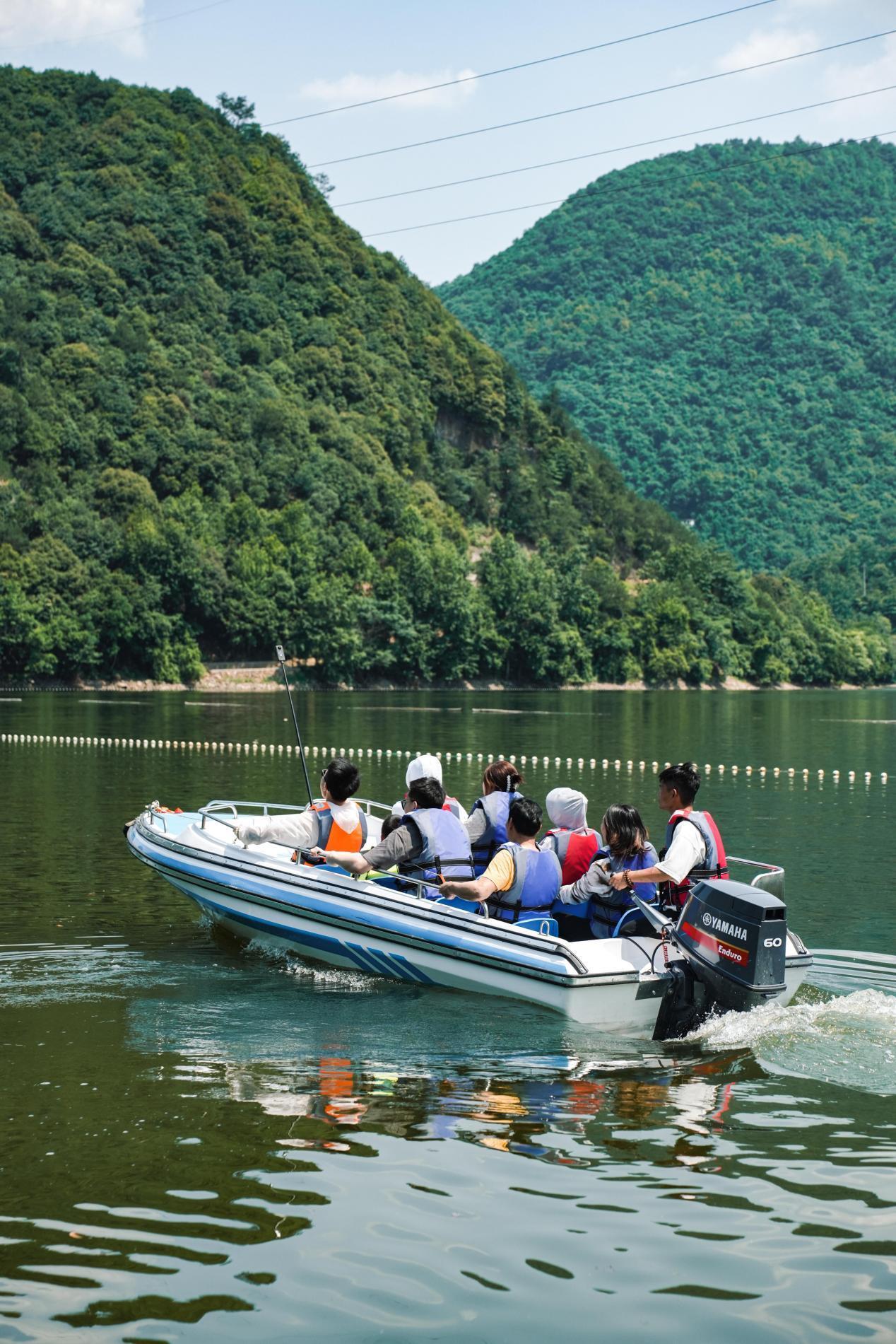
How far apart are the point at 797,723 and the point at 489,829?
156 feet

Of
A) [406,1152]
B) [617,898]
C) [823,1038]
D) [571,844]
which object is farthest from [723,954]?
[406,1152]

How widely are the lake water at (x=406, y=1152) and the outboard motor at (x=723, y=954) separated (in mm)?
169

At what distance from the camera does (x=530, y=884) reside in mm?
10773

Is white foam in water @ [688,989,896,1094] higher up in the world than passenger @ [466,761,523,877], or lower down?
lower down

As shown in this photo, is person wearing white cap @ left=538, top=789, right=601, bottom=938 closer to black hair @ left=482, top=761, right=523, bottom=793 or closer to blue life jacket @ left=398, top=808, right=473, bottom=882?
black hair @ left=482, top=761, right=523, bottom=793

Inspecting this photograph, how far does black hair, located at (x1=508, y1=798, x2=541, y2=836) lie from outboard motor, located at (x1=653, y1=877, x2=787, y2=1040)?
1239 millimetres

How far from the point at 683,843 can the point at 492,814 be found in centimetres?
168

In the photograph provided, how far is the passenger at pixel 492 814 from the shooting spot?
1130 centimetres

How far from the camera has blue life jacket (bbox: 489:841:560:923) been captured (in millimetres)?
10742

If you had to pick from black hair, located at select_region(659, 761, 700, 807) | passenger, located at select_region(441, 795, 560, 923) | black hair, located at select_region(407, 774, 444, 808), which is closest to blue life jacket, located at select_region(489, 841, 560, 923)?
passenger, located at select_region(441, 795, 560, 923)

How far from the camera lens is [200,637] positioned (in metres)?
94.6

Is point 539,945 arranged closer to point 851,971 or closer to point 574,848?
point 574,848

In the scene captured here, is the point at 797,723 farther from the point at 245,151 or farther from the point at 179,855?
the point at 245,151

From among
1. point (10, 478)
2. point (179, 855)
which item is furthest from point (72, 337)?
point (179, 855)
